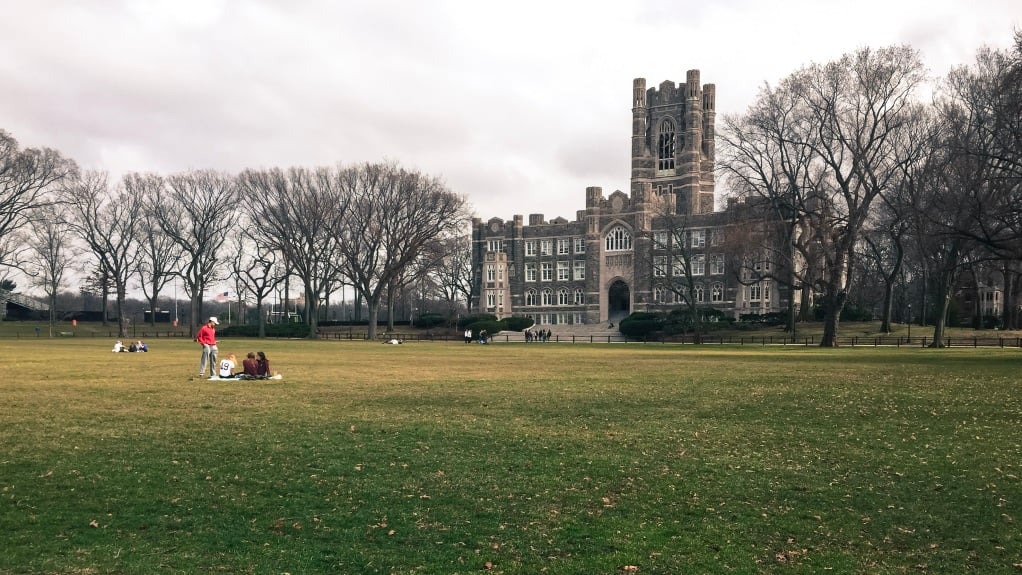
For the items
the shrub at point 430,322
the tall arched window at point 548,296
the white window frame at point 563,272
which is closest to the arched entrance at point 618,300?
the white window frame at point 563,272

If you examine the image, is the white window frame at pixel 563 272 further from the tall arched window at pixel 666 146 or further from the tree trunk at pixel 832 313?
the tree trunk at pixel 832 313

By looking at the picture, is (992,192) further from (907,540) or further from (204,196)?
(204,196)

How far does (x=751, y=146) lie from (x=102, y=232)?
58.7 metres

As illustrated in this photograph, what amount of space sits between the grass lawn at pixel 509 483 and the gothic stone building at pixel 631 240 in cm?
7478

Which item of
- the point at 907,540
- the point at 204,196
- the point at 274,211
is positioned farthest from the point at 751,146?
the point at 204,196

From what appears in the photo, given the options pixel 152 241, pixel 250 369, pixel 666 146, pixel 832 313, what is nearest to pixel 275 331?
pixel 152 241

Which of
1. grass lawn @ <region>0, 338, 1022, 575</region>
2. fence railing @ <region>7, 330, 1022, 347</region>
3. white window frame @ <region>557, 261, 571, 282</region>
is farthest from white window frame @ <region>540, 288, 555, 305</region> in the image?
grass lawn @ <region>0, 338, 1022, 575</region>

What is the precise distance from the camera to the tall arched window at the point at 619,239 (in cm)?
9569

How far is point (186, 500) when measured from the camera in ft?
26.7

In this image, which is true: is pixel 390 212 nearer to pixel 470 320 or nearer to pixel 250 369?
pixel 470 320

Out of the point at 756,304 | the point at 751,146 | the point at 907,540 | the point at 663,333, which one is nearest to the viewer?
the point at 907,540

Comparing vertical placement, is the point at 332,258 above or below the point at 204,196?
below

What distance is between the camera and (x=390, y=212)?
60469 mm

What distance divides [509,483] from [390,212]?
5318cm
